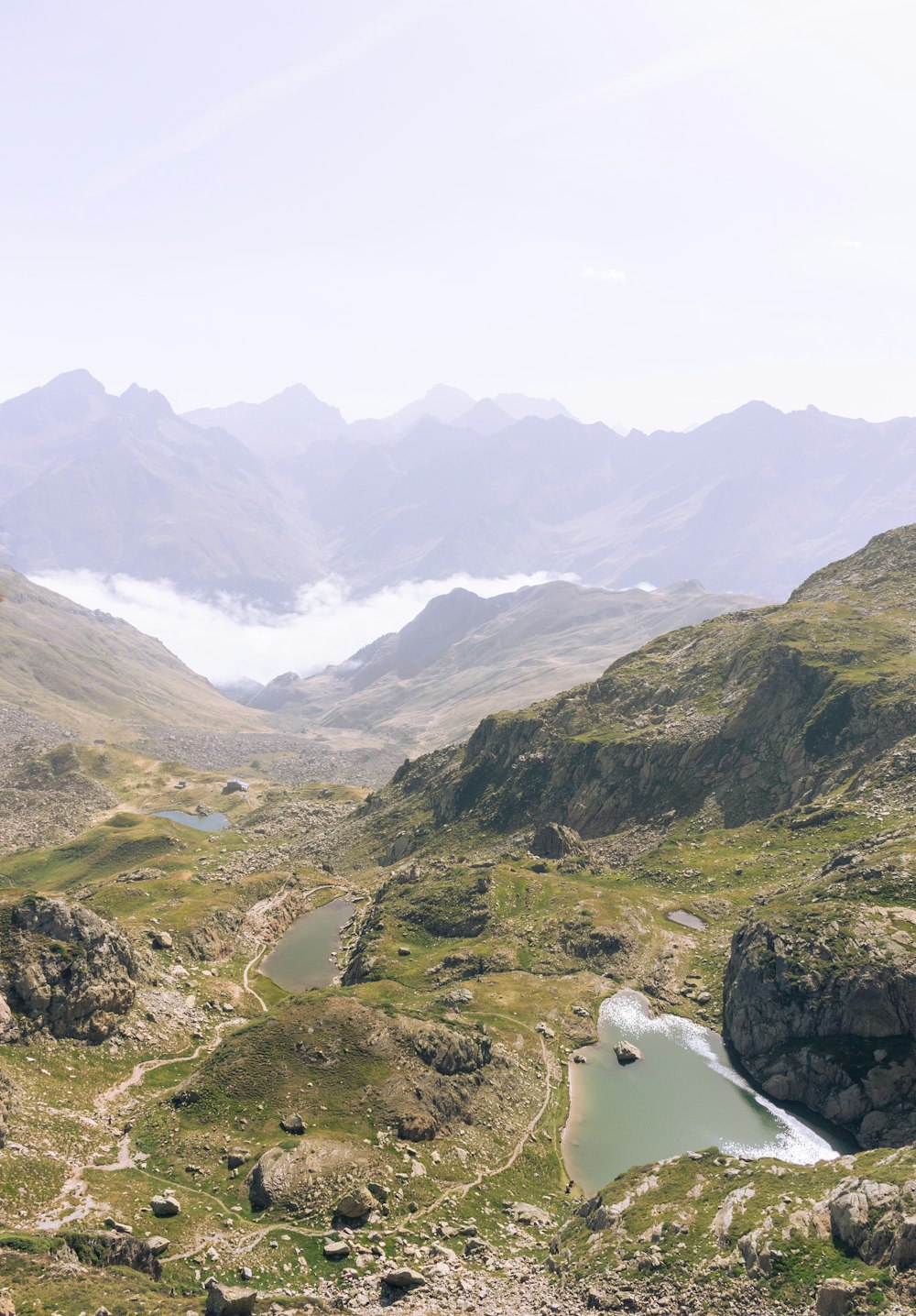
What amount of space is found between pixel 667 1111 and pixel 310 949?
261 ft

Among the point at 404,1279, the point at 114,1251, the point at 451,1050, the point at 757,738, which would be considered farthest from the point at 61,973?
the point at 757,738

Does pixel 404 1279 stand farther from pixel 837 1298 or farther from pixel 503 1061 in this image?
pixel 503 1061

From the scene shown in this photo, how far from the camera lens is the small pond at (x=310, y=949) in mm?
133375

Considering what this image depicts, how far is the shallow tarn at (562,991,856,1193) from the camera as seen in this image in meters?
81.0

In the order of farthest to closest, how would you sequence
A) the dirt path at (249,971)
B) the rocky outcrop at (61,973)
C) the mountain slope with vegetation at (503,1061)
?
the dirt path at (249,971), the rocky outcrop at (61,973), the mountain slope with vegetation at (503,1061)

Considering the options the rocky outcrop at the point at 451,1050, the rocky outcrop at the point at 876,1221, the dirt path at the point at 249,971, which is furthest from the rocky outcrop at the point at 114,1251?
the dirt path at the point at 249,971

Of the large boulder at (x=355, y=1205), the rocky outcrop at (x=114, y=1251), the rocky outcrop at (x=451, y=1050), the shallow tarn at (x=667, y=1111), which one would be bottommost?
the shallow tarn at (x=667, y=1111)

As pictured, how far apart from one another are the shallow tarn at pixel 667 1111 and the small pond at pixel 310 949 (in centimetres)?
5348

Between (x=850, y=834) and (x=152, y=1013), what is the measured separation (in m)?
112

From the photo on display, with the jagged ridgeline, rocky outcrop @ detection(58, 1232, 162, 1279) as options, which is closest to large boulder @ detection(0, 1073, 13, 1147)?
rocky outcrop @ detection(58, 1232, 162, 1279)

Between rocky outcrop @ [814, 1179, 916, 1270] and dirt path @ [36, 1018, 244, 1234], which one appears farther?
dirt path @ [36, 1018, 244, 1234]

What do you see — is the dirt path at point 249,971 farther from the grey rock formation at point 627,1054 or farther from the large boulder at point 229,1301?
the large boulder at point 229,1301

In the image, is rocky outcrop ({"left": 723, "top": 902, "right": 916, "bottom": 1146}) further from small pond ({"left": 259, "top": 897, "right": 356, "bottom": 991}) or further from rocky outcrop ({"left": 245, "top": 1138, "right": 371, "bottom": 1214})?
small pond ({"left": 259, "top": 897, "right": 356, "bottom": 991})

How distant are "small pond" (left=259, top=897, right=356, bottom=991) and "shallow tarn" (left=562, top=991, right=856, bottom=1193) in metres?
53.5
